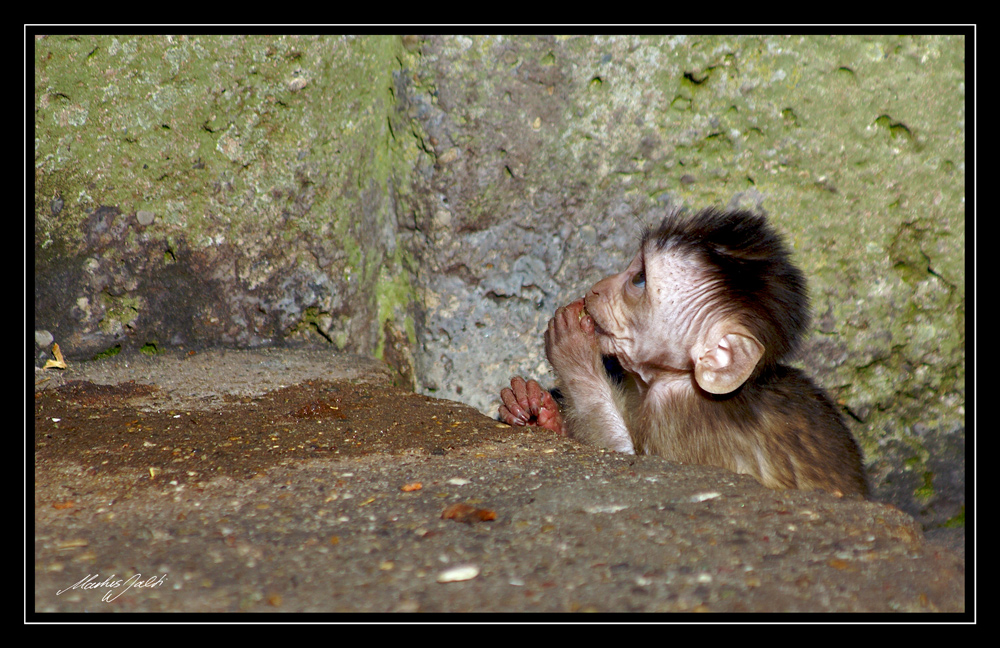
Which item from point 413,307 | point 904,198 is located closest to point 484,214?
point 413,307

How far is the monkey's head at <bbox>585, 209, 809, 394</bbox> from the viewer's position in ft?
11.7

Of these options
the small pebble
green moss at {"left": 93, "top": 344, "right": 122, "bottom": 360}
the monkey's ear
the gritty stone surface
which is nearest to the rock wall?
green moss at {"left": 93, "top": 344, "right": 122, "bottom": 360}

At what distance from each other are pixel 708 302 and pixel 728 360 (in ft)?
1.09

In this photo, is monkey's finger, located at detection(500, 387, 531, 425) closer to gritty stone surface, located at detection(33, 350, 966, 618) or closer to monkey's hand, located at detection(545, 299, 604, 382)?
monkey's hand, located at detection(545, 299, 604, 382)

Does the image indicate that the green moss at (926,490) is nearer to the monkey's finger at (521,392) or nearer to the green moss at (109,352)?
the monkey's finger at (521,392)

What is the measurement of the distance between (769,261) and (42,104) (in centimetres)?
398

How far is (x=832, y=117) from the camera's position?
169 inches

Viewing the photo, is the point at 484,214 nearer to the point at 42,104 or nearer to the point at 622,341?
the point at 622,341

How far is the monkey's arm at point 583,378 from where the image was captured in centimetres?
403

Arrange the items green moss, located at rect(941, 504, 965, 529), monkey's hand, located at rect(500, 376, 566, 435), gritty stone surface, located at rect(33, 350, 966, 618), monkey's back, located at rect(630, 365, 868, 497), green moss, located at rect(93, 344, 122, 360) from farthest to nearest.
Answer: green moss, located at rect(941, 504, 965, 529), green moss, located at rect(93, 344, 122, 360), monkey's hand, located at rect(500, 376, 566, 435), monkey's back, located at rect(630, 365, 868, 497), gritty stone surface, located at rect(33, 350, 966, 618)

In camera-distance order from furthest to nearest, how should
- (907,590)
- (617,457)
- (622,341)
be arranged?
(622,341) < (617,457) < (907,590)

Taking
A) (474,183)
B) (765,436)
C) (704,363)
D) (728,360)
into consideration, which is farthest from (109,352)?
(765,436)

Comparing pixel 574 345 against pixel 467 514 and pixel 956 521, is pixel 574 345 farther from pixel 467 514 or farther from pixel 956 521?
pixel 956 521

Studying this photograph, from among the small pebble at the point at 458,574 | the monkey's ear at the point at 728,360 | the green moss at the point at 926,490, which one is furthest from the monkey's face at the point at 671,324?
the green moss at the point at 926,490
